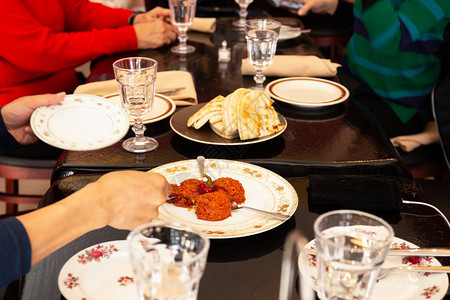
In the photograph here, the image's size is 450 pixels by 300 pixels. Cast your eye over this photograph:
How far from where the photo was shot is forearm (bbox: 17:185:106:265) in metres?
0.72

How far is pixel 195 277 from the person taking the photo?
576 millimetres

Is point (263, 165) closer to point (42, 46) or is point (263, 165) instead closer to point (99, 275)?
point (99, 275)

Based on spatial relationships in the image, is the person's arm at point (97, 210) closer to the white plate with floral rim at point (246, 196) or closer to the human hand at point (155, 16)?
the white plate with floral rim at point (246, 196)

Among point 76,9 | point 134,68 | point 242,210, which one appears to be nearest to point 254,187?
point 242,210

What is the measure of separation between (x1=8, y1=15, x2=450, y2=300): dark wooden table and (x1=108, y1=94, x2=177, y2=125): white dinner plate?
0.08 ft

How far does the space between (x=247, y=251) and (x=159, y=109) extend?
2.08ft

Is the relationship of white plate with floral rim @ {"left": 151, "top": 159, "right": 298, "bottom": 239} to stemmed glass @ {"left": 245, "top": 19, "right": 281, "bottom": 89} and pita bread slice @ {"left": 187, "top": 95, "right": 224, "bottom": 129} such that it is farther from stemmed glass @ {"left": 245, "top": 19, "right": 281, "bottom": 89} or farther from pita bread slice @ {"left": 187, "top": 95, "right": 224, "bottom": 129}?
stemmed glass @ {"left": 245, "top": 19, "right": 281, "bottom": 89}

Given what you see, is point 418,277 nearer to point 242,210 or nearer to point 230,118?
point 242,210

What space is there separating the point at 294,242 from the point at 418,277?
0.20 meters

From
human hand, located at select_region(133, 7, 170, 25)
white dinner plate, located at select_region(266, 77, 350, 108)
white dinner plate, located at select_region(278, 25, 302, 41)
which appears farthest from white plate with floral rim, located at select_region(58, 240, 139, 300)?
human hand, located at select_region(133, 7, 170, 25)

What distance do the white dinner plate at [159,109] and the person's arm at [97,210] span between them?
453 mm

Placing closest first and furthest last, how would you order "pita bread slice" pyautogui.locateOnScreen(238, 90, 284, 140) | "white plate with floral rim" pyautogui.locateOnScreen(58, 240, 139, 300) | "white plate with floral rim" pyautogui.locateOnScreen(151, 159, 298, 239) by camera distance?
"white plate with floral rim" pyautogui.locateOnScreen(58, 240, 139, 300) < "white plate with floral rim" pyautogui.locateOnScreen(151, 159, 298, 239) < "pita bread slice" pyautogui.locateOnScreen(238, 90, 284, 140)

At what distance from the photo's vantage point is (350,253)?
0.65 meters

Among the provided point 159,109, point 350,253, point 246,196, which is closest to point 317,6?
point 159,109
